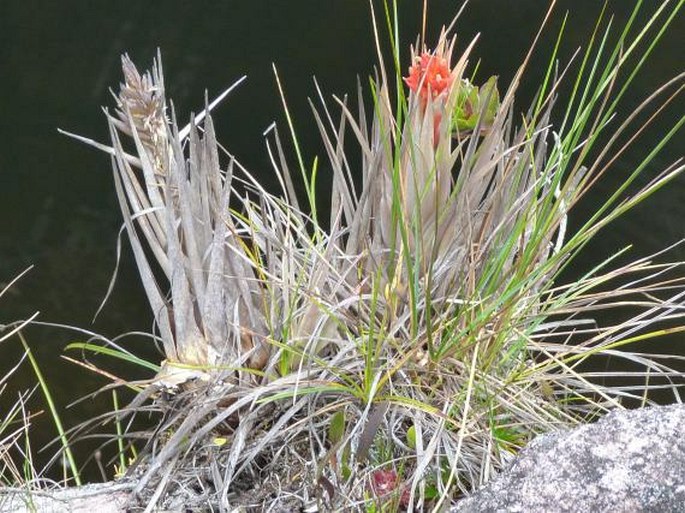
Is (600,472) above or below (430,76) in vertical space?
below

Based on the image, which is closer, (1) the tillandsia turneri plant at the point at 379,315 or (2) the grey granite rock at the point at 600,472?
(2) the grey granite rock at the point at 600,472

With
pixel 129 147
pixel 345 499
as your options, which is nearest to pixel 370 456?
pixel 345 499

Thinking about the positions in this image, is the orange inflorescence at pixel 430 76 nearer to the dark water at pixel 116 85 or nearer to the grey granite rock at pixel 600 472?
the grey granite rock at pixel 600 472

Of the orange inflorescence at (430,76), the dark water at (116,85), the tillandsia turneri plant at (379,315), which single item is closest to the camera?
the tillandsia turneri plant at (379,315)

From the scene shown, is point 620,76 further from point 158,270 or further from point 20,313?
point 20,313

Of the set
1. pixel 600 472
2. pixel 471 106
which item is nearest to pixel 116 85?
pixel 471 106

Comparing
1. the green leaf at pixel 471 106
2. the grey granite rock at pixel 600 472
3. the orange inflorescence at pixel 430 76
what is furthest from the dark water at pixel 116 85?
the grey granite rock at pixel 600 472

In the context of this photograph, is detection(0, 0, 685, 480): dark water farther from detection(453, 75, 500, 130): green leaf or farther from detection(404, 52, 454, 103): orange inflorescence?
detection(404, 52, 454, 103): orange inflorescence

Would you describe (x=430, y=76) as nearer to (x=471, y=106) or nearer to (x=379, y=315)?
(x=471, y=106)
